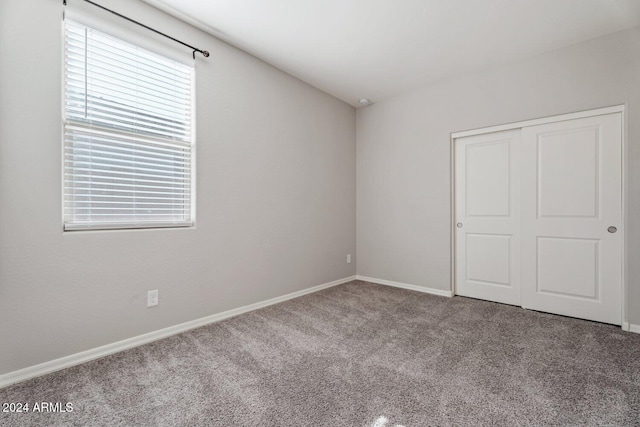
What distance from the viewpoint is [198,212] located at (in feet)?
8.63

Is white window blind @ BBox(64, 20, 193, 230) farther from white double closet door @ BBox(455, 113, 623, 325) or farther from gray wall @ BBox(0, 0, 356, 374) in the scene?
white double closet door @ BBox(455, 113, 623, 325)

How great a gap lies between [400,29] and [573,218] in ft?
7.91

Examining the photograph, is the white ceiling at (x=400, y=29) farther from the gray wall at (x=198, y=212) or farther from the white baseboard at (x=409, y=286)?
the white baseboard at (x=409, y=286)

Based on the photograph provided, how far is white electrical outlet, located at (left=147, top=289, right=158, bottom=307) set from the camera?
7.61ft

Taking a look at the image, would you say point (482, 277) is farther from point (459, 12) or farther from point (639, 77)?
point (459, 12)

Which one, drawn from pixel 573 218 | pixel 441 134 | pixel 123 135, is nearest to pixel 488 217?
pixel 573 218

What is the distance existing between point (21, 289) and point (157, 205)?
952 mm

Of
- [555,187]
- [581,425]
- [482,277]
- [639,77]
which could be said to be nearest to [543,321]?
[482,277]

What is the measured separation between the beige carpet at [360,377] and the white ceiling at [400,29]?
259 cm

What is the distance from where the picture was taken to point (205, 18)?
249 centimetres

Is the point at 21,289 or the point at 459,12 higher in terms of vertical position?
the point at 459,12

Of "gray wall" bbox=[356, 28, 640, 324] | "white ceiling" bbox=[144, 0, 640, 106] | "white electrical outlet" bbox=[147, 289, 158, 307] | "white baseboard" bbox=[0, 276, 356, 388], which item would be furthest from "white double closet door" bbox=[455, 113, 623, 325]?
"white electrical outlet" bbox=[147, 289, 158, 307]

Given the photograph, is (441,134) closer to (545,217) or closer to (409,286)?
(545,217)

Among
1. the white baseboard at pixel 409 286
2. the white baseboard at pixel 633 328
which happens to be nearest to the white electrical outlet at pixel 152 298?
the white baseboard at pixel 409 286
